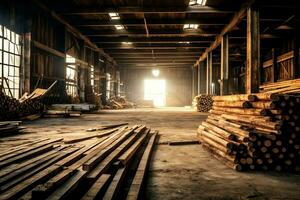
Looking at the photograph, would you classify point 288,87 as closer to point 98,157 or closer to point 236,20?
point 98,157

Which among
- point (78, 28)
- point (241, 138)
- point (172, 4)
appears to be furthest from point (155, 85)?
point (241, 138)

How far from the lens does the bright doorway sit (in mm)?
37844

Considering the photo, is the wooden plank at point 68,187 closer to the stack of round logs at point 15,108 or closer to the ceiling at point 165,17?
the stack of round logs at point 15,108

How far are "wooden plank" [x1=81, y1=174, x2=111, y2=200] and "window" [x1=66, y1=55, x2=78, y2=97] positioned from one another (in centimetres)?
1490

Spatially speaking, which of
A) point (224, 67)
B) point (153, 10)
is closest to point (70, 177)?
point (153, 10)

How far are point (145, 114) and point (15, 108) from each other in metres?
8.73

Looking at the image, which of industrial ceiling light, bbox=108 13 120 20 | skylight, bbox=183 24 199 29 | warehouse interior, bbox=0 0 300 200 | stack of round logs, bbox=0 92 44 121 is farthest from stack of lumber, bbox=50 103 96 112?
skylight, bbox=183 24 199 29

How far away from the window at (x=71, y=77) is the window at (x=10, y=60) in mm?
4880

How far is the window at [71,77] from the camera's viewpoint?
17.6 metres

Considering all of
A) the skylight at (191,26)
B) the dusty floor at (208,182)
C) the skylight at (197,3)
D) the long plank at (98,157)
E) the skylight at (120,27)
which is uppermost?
the skylight at (197,3)

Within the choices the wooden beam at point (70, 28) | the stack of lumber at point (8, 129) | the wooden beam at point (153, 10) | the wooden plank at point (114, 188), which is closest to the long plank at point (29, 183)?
the wooden plank at point (114, 188)

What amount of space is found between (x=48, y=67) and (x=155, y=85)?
23911 mm

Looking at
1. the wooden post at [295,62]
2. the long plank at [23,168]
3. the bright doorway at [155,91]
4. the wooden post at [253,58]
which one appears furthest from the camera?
the bright doorway at [155,91]

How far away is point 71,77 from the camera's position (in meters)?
18.6
